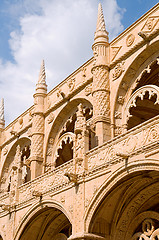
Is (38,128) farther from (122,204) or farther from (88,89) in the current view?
(122,204)

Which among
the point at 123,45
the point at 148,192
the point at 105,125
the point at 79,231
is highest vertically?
the point at 123,45

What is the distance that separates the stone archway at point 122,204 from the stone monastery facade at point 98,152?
0.10 ft

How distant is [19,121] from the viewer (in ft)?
73.0

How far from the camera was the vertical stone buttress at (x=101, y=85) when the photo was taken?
48.8ft

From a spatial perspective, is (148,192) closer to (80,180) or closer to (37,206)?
(80,180)

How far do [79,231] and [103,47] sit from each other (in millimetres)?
7358

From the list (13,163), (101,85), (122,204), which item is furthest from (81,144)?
(13,163)

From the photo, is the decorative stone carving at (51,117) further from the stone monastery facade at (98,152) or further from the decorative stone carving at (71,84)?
the decorative stone carving at (71,84)

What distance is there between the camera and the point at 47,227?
1620cm

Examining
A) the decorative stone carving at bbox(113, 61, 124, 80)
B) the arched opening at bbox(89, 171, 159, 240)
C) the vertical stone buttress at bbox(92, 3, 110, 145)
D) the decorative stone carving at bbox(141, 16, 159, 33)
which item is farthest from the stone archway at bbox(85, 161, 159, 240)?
the decorative stone carving at bbox(141, 16, 159, 33)

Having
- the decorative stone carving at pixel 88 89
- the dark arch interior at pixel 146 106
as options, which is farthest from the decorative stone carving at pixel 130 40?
the decorative stone carving at pixel 88 89

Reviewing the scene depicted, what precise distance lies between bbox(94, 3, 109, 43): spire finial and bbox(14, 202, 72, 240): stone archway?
6.77 meters

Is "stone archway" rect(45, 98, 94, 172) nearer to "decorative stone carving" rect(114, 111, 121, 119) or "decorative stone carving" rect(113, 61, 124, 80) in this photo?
"decorative stone carving" rect(113, 61, 124, 80)

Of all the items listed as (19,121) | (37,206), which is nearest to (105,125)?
(37,206)
